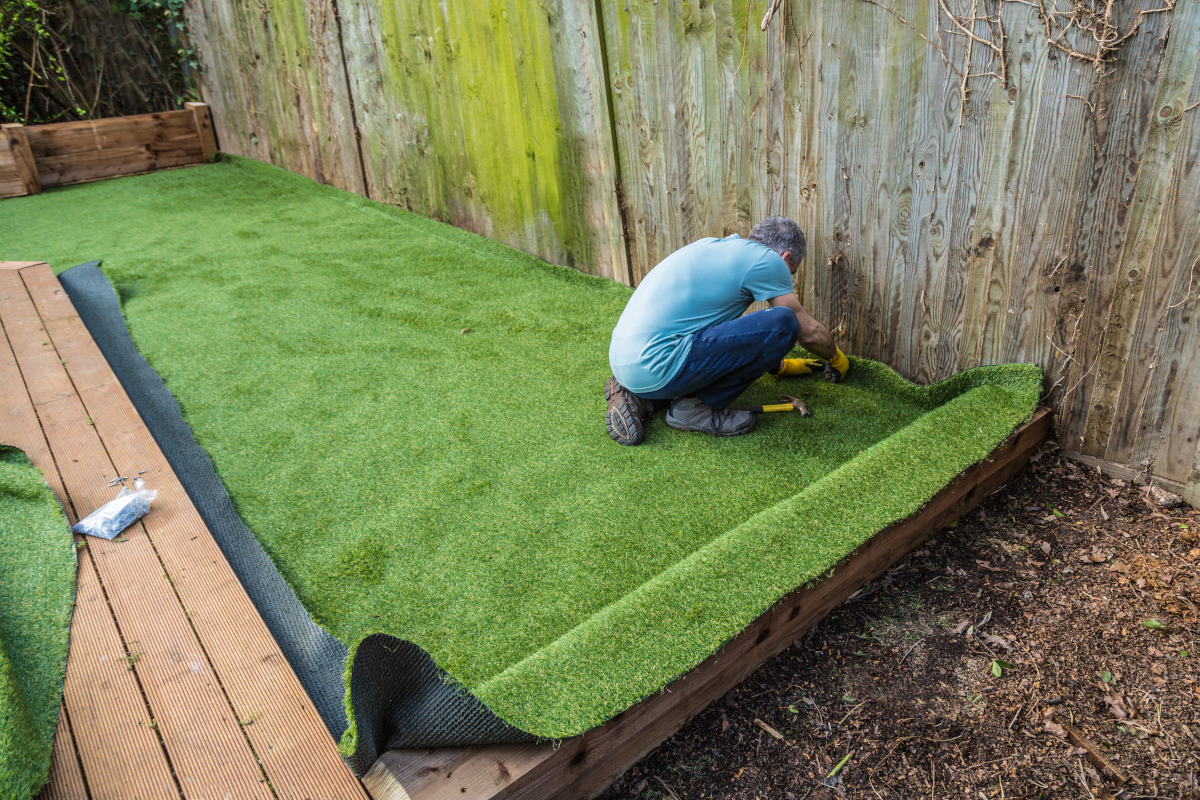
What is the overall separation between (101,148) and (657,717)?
8194 mm

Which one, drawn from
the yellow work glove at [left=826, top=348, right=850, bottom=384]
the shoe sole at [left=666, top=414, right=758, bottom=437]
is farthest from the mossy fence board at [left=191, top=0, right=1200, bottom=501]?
the shoe sole at [left=666, top=414, right=758, bottom=437]

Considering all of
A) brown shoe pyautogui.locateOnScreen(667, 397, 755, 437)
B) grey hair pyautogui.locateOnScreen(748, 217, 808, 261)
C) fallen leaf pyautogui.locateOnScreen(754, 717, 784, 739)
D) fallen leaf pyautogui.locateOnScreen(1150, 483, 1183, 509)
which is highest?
grey hair pyautogui.locateOnScreen(748, 217, 808, 261)

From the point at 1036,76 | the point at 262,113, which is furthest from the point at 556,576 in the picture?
the point at 262,113

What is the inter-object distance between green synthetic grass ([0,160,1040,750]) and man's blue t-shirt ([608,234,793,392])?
1.03ft

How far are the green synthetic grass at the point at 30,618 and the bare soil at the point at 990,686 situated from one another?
1193mm

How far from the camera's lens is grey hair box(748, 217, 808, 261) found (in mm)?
2713

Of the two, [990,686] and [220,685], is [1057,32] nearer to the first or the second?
[990,686]

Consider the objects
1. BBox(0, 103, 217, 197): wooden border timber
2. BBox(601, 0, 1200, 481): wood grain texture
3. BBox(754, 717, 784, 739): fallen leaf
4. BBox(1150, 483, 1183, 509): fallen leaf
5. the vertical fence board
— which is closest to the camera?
BBox(754, 717, 784, 739): fallen leaf

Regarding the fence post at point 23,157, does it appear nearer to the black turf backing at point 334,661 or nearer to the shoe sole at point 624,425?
the black turf backing at point 334,661

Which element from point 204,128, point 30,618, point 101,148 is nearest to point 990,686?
point 30,618

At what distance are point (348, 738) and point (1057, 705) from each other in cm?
164

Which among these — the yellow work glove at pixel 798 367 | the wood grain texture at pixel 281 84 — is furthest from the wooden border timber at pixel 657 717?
the wood grain texture at pixel 281 84

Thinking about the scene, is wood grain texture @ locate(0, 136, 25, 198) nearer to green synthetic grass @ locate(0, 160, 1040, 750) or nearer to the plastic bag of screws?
green synthetic grass @ locate(0, 160, 1040, 750)

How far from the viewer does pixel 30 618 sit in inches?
73.4
